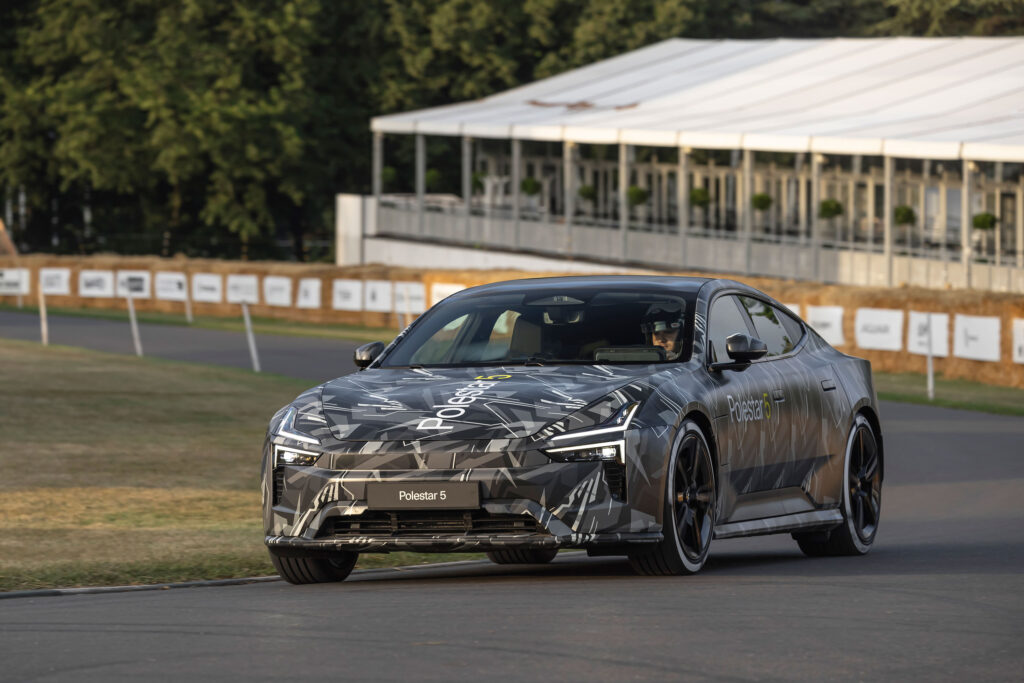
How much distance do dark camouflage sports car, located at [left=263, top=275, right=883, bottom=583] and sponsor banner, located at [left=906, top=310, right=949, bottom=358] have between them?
20286 millimetres

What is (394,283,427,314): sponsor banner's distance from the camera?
43.6 m

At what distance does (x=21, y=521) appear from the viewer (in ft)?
46.9

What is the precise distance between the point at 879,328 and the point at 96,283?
2410 centimetres

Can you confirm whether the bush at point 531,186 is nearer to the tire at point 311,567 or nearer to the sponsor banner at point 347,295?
the sponsor banner at point 347,295

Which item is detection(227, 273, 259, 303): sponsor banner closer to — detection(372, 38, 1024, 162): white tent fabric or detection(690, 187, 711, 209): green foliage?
detection(372, 38, 1024, 162): white tent fabric

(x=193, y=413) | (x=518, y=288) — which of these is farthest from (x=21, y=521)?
(x=193, y=413)

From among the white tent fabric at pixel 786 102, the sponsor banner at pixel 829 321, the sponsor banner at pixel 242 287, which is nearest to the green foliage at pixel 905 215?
the white tent fabric at pixel 786 102

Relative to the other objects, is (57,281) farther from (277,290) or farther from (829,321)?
(829,321)

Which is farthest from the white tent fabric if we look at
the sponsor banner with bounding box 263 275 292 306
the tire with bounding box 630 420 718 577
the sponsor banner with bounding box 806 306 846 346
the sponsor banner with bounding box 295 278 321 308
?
the tire with bounding box 630 420 718 577

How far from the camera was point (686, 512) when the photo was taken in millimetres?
10289

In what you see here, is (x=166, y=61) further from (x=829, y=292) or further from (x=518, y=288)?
(x=518, y=288)

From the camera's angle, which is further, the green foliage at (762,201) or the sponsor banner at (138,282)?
the green foliage at (762,201)

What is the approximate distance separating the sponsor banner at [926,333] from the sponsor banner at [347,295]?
54.0ft

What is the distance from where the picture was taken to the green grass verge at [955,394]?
Answer: 1042 inches
